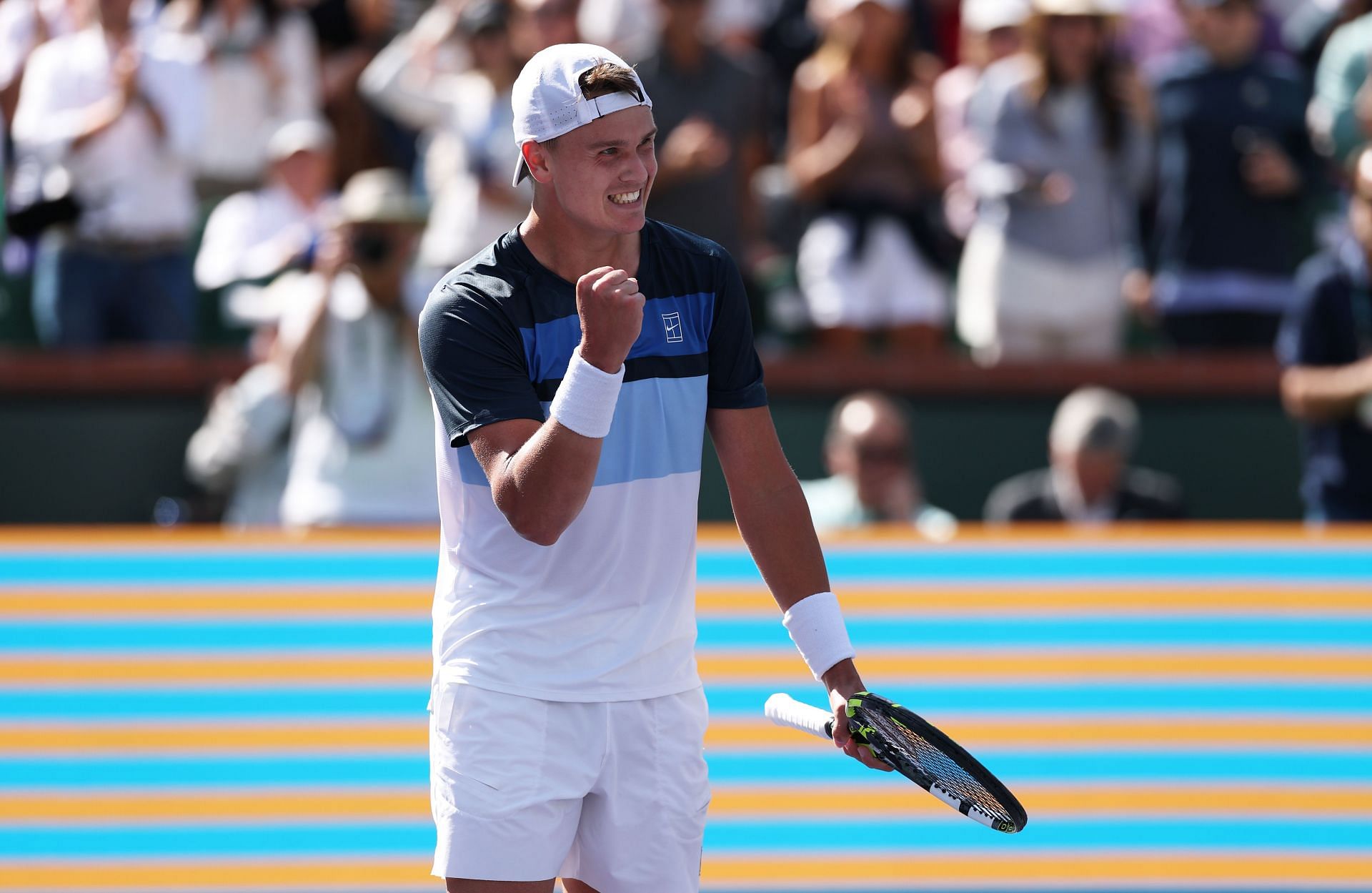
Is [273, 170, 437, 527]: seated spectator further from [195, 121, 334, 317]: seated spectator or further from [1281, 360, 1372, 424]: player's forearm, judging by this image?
[1281, 360, 1372, 424]: player's forearm

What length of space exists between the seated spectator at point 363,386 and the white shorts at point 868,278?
2048 millimetres

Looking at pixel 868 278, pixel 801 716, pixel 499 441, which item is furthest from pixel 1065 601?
pixel 499 441

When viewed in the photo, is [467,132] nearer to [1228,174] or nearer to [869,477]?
[869,477]

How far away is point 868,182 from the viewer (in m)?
8.48

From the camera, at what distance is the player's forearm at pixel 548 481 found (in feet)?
9.94

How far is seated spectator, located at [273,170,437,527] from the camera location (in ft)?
22.9

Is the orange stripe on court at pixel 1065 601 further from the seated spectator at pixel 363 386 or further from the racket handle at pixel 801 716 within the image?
the racket handle at pixel 801 716

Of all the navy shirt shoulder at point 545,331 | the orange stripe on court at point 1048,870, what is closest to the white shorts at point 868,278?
the orange stripe on court at point 1048,870

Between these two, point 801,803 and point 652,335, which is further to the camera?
point 801,803

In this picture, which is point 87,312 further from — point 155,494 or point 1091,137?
point 1091,137

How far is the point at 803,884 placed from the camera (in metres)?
5.82

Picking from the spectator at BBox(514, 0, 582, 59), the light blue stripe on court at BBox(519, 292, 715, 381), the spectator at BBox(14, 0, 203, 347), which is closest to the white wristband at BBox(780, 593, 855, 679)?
the light blue stripe on court at BBox(519, 292, 715, 381)

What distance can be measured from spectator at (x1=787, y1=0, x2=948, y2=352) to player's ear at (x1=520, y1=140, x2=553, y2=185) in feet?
17.0

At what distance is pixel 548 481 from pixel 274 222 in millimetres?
5945
